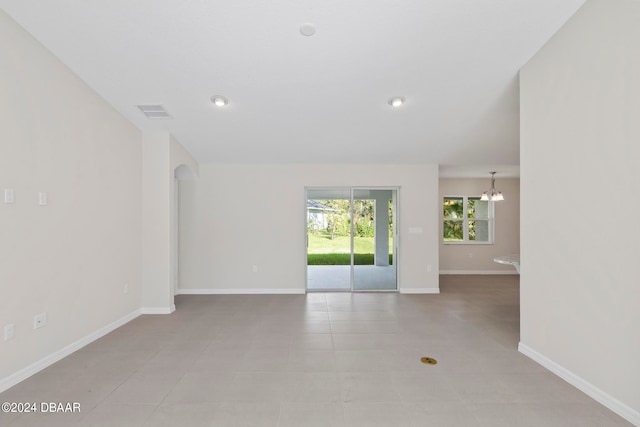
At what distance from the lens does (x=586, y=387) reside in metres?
2.26

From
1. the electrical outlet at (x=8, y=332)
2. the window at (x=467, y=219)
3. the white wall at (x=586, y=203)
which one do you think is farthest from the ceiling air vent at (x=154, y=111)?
the window at (x=467, y=219)

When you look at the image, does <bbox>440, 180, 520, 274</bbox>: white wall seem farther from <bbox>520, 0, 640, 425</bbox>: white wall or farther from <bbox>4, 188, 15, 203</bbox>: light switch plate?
<bbox>4, 188, 15, 203</bbox>: light switch plate

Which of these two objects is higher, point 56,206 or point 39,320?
point 56,206

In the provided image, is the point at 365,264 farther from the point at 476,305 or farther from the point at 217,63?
the point at 217,63

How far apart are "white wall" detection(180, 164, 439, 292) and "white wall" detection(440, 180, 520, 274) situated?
2.21 m

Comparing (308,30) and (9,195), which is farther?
(308,30)

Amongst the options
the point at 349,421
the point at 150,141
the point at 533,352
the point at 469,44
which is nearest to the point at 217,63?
the point at 150,141

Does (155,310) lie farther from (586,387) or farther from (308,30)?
(586,387)

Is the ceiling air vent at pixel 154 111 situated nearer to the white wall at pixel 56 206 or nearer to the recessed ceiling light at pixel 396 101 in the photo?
the white wall at pixel 56 206

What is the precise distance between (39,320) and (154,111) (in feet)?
8.33

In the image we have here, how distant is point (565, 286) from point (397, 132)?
275 centimetres

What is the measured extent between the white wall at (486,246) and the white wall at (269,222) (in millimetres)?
2205

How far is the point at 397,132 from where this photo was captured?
434 centimetres

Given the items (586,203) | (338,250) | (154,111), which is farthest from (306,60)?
(338,250)
